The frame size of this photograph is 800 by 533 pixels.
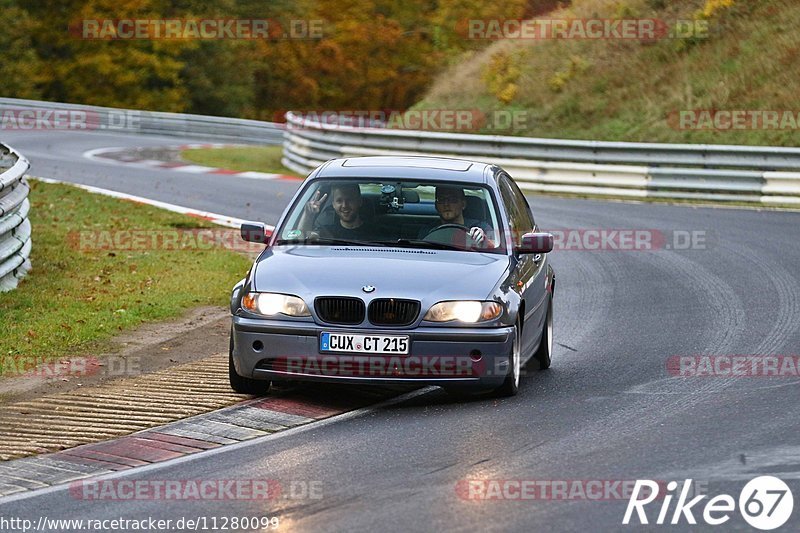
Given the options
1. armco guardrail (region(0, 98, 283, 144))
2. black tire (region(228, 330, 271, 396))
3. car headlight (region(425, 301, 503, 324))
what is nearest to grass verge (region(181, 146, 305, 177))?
armco guardrail (region(0, 98, 283, 144))

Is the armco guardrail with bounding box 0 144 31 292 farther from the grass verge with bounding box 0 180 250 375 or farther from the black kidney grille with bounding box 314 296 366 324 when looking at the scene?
the black kidney grille with bounding box 314 296 366 324

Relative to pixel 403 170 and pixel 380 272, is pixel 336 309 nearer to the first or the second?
pixel 380 272

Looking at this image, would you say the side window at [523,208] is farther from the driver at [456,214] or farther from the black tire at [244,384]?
the black tire at [244,384]

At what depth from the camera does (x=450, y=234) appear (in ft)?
32.2

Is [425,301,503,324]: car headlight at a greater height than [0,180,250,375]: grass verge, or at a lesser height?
greater

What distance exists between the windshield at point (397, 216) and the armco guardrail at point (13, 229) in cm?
412

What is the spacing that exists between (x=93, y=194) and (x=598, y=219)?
7947 mm

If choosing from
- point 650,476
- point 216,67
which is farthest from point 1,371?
point 216,67

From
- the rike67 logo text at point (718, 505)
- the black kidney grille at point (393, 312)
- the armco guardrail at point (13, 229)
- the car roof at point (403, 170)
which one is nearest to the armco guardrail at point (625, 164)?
the armco guardrail at point (13, 229)

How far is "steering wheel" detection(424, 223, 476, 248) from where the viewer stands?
9.74 meters

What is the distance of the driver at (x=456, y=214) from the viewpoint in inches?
386

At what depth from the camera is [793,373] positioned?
33.0ft

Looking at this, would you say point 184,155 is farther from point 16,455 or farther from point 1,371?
point 16,455

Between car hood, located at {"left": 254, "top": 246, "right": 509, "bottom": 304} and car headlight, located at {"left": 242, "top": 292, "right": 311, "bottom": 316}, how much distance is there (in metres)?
0.04
